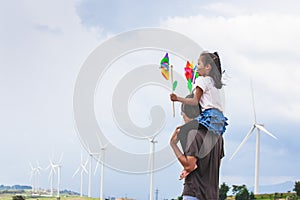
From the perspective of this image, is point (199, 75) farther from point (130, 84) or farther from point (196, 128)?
point (130, 84)

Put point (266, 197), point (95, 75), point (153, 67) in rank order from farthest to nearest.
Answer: point (266, 197), point (153, 67), point (95, 75)

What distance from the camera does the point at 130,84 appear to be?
477 centimetres

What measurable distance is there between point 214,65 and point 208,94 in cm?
25

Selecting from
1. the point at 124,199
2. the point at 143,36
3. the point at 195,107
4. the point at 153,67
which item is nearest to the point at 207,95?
the point at 195,107

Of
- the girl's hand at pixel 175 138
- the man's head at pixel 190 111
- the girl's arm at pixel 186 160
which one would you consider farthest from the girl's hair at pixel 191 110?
the girl's arm at pixel 186 160

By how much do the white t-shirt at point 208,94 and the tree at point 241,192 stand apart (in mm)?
33926

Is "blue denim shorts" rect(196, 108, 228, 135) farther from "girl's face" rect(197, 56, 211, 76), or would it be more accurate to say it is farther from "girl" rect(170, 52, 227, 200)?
"girl's face" rect(197, 56, 211, 76)

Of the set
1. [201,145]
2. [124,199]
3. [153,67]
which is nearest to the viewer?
[201,145]

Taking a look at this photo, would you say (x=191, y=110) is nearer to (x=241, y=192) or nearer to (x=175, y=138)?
(x=175, y=138)

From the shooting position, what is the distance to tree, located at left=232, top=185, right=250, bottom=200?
36.9m

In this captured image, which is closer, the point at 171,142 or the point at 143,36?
the point at 171,142

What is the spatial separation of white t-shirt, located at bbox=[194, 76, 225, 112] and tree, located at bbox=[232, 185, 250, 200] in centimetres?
3393

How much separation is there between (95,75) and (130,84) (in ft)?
1.30

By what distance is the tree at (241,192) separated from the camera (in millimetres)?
36875
